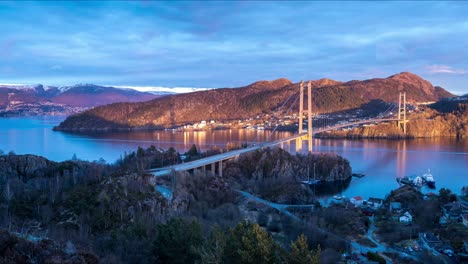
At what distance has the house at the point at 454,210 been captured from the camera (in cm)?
811

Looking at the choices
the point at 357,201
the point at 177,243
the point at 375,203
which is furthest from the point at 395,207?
the point at 177,243

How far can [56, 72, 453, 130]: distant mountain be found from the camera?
36.1 metres

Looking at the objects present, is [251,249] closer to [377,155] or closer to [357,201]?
[357,201]

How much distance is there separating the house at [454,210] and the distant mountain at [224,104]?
28.7 m

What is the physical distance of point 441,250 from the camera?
611 centimetres

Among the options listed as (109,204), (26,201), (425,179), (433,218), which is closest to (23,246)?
(109,204)

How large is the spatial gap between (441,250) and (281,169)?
705cm

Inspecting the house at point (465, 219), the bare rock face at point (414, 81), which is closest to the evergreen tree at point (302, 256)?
the house at point (465, 219)

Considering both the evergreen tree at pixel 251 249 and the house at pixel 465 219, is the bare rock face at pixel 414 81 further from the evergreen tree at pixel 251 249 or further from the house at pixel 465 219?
the evergreen tree at pixel 251 249

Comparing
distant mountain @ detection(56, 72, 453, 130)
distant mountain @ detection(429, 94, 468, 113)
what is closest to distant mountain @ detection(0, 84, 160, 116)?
distant mountain @ detection(56, 72, 453, 130)

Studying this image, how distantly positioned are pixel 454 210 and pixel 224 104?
3472 centimetres

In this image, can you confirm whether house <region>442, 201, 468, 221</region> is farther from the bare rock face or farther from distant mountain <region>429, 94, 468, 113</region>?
the bare rock face

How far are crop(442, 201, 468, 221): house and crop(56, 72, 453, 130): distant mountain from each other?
2868cm

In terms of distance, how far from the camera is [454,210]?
8.46 m
